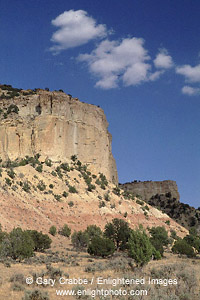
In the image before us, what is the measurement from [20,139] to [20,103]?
8442mm

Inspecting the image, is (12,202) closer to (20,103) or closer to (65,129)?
(65,129)

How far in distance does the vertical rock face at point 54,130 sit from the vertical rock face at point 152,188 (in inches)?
1316

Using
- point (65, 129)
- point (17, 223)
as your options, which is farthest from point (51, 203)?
point (65, 129)

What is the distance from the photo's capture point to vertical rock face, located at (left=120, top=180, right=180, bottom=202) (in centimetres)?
9006

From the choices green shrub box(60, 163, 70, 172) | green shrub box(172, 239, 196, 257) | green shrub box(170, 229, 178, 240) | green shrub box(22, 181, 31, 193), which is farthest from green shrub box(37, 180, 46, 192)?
green shrub box(170, 229, 178, 240)

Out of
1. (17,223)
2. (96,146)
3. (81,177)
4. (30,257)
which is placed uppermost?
(96,146)

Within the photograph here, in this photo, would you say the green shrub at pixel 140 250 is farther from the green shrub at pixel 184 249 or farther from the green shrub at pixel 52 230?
the green shrub at pixel 52 230

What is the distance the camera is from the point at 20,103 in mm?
57594

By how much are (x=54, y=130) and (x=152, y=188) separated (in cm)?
4695

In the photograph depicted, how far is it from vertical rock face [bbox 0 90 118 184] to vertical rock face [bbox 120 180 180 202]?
33436 millimetres

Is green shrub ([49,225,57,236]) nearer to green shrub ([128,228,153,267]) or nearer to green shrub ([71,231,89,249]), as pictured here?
green shrub ([71,231,89,249])

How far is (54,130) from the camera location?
52.7 metres

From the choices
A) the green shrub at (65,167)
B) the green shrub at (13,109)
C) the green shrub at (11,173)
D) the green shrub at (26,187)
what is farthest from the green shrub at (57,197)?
the green shrub at (13,109)

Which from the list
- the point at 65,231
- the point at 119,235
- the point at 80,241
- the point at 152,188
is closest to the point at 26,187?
the point at 65,231
